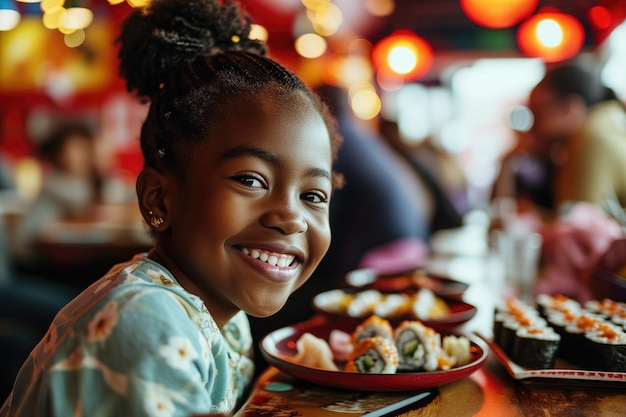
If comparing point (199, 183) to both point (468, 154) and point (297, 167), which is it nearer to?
point (297, 167)

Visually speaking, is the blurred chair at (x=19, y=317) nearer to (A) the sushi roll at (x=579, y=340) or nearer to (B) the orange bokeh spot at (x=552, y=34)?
(A) the sushi roll at (x=579, y=340)

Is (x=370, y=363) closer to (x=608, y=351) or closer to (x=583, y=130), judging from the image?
(x=608, y=351)

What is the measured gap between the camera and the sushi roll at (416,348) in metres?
1.31

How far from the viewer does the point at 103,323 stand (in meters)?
0.90

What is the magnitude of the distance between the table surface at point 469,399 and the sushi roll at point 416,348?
65 mm

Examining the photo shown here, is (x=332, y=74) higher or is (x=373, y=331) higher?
(x=332, y=74)

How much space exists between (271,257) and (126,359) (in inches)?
13.3

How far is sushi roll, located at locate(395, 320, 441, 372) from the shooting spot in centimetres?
131

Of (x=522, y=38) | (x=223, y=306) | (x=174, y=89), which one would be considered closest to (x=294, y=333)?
(x=223, y=306)

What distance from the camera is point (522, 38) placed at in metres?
5.46

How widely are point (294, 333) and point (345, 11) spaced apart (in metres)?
5.72

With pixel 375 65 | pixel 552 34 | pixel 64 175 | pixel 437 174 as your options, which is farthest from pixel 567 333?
pixel 375 65

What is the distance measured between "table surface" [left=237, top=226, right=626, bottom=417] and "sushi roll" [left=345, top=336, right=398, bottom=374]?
1.9 inches

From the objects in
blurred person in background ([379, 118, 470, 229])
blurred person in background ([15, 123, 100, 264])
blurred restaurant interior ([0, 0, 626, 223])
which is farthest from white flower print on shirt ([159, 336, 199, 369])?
blurred person in background ([15, 123, 100, 264])
